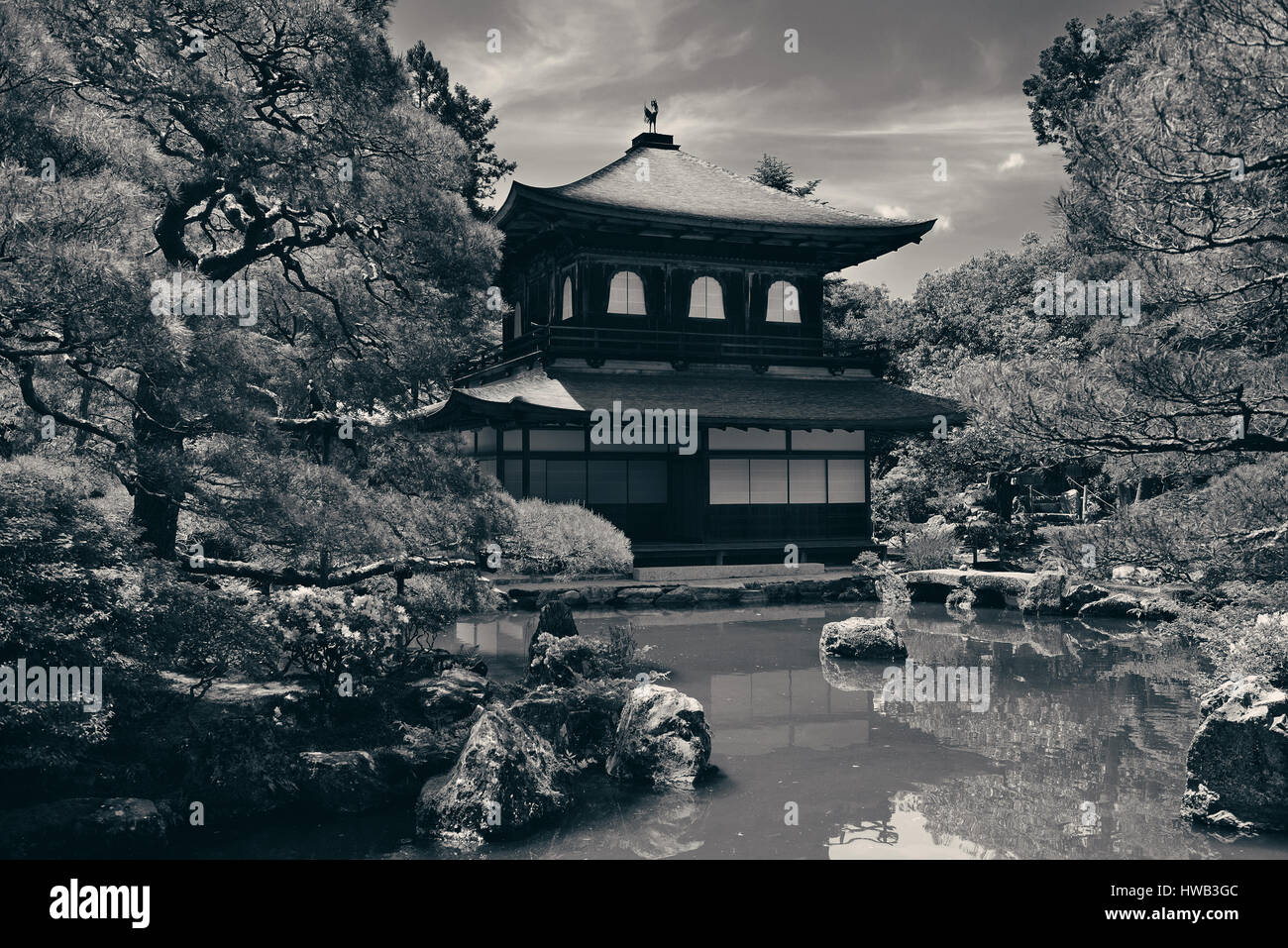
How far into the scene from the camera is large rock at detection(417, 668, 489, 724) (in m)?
9.69

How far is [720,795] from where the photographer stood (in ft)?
26.2

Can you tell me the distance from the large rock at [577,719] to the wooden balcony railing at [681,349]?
12.2 metres

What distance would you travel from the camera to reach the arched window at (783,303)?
23797 millimetres

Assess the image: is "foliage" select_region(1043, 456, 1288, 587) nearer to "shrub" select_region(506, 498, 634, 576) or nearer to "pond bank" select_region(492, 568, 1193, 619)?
"shrub" select_region(506, 498, 634, 576)

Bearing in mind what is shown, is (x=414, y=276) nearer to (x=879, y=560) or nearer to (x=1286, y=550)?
(x=1286, y=550)

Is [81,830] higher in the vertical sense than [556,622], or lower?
lower

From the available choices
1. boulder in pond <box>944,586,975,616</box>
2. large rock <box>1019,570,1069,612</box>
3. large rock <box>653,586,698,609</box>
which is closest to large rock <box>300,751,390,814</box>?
large rock <box>653,586,698,609</box>

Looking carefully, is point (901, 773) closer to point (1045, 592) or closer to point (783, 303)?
point (1045, 592)

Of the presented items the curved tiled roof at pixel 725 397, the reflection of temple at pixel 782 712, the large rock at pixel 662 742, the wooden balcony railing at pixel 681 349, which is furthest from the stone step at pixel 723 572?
the large rock at pixel 662 742

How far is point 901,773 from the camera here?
8.47 metres

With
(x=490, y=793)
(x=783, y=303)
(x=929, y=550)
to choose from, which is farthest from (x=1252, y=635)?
(x=783, y=303)

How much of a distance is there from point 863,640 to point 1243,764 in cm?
660

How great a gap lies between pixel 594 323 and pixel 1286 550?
623 inches
